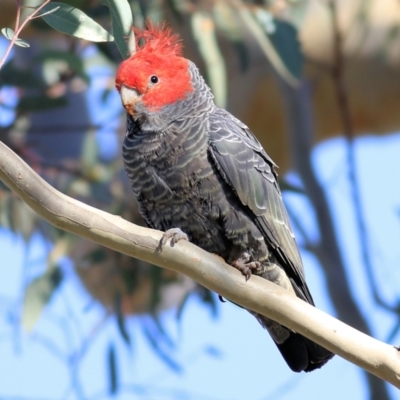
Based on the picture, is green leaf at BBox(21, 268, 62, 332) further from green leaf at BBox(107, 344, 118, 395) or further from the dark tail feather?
the dark tail feather

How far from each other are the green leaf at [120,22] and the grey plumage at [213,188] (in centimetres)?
44

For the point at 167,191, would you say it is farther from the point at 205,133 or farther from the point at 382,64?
the point at 382,64

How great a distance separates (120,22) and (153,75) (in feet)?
1.55

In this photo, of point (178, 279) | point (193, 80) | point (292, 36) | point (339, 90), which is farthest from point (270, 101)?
point (193, 80)

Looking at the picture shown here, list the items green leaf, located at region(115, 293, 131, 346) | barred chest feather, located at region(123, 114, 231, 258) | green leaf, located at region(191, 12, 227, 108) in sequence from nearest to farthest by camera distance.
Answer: barred chest feather, located at region(123, 114, 231, 258), green leaf, located at region(191, 12, 227, 108), green leaf, located at region(115, 293, 131, 346)

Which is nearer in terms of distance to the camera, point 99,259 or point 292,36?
point 292,36

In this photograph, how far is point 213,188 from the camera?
2533mm

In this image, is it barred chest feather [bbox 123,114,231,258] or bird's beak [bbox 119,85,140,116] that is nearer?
barred chest feather [bbox 123,114,231,258]

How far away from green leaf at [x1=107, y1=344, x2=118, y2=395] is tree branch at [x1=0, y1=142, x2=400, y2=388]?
230 centimetres

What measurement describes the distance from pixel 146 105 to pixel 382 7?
2623 mm

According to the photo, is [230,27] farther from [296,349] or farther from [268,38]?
[296,349]

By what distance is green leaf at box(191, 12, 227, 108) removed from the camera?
3.75m

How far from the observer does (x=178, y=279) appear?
173 inches

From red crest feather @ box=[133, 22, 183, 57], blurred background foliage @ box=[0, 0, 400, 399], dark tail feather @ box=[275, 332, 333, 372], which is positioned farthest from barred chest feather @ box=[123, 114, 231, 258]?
blurred background foliage @ box=[0, 0, 400, 399]
